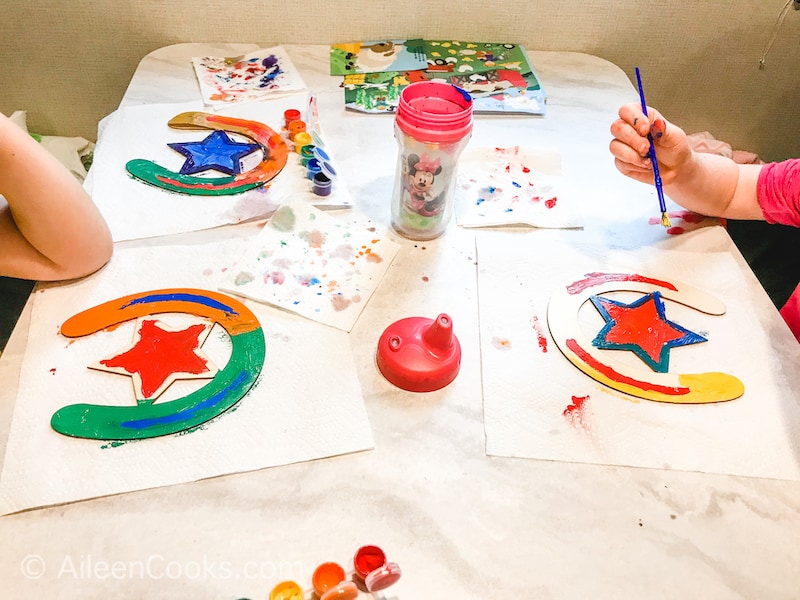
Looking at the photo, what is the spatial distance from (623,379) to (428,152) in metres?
0.36

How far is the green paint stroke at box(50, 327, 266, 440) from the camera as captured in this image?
58 centimetres

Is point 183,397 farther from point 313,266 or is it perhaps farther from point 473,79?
point 473,79

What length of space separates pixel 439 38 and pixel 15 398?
1040 millimetres

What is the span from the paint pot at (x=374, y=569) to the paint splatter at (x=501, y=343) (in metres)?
0.29

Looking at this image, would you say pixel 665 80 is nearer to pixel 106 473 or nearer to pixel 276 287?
pixel 276 287

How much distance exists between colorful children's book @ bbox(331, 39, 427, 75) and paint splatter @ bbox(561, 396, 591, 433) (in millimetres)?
778

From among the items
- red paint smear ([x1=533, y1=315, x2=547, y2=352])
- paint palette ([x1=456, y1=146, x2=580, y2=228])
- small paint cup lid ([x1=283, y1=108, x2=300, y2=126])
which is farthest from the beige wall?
→ red paint smear ([x1=533, y1=315, x2=547, y2=352])

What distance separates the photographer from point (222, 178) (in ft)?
2.96

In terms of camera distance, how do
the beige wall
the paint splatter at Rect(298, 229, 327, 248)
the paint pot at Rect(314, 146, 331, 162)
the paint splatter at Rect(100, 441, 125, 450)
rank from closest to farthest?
Result: the paint splatter at Rect(100, 441, 125, 450) < the paint splatter at Rect(298, 229, 327, 248) < the paint pot at Rect(314, 146, 331, 162) < the beige wall

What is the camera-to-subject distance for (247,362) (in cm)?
66

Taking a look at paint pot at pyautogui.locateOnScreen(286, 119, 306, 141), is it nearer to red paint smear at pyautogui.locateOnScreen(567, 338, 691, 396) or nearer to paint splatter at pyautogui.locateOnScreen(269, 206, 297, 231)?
paint splatter at pyautogui.locateOnScreen(269, 206, 297, 231)

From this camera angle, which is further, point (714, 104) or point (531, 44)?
point (714, 104)

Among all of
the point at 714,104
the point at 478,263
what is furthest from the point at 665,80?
the point at 478,263

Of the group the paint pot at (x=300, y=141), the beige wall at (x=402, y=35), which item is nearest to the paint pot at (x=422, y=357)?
the paint pot at (x=300, y=141)
